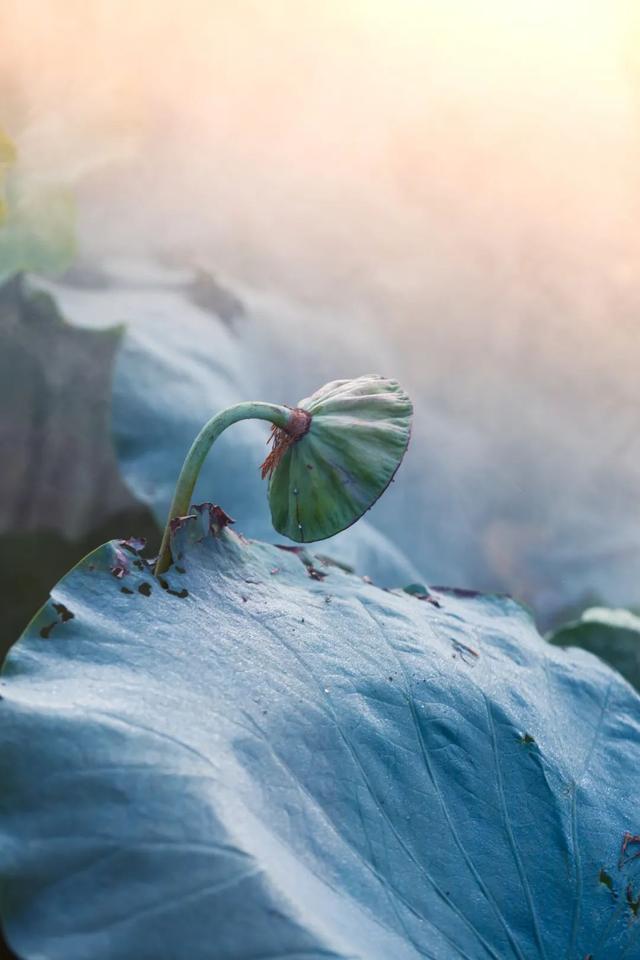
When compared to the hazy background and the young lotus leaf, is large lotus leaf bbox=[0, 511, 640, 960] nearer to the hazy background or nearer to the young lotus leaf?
the young lotus leaf

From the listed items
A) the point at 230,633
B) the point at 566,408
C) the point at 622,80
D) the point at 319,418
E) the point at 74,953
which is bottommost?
the point at 74,953

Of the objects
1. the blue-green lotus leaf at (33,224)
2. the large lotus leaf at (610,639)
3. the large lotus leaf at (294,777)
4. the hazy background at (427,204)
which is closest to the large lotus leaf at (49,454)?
the blue-green lotus leaf at (33,224)

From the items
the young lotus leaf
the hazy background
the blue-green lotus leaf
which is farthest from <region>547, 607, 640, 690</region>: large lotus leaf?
the blue-green lotus leaf

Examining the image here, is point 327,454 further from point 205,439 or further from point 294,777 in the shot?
point 294,777

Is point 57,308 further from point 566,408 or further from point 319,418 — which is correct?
point 319,418

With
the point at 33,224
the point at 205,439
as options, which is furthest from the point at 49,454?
the point at 205,439

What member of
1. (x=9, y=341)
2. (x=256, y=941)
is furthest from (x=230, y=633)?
(x=9, y=341)

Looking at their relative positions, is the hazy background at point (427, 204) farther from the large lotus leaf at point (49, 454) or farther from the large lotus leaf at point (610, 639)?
the large lotus leaf at point (610, 639)
